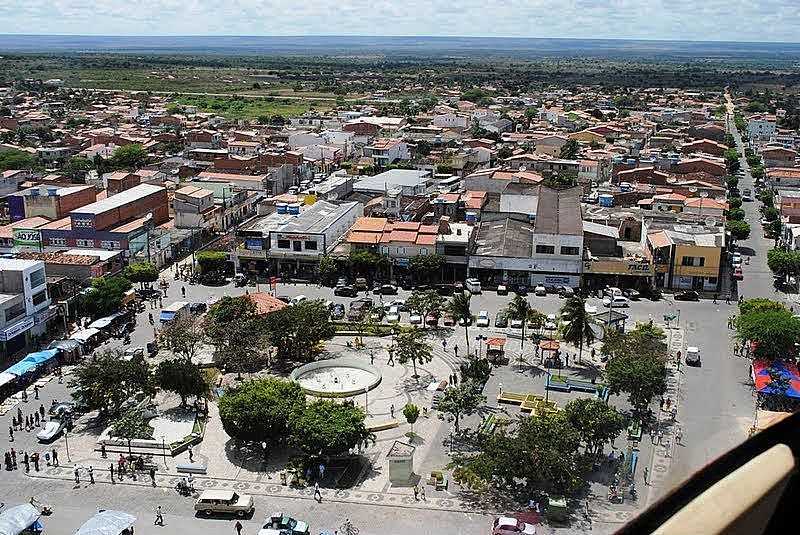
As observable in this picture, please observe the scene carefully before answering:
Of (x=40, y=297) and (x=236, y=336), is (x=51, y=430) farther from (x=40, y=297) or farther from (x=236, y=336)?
(x=40, y=297)

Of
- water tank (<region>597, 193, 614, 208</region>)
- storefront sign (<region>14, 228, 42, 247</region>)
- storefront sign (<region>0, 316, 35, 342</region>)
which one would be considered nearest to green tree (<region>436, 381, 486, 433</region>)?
storefront sign (<region>0, 316, 35, 342</region>)

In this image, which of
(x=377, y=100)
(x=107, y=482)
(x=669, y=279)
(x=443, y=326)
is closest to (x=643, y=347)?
(x=443, y=326)

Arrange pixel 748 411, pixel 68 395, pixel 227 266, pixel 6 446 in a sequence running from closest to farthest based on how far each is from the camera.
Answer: pixel 6 446 < pixel 748 411 < pixel 68 395 < pixel 227 266

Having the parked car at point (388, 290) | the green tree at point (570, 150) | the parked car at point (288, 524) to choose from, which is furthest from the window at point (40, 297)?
the green tree at point (570, 150)

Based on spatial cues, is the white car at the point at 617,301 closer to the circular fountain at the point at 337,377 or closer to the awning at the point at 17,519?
the circular fountain at the point at 337,377

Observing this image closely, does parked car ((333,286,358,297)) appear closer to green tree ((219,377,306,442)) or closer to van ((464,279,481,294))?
van ((464,279,481,294))

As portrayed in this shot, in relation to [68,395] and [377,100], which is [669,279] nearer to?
[68,395]
